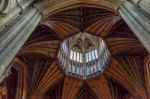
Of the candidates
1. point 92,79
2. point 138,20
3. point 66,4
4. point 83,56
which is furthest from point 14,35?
point 83,56

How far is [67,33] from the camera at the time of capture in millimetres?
18578

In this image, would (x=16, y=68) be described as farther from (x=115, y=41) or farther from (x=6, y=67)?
(x=6, y=67)

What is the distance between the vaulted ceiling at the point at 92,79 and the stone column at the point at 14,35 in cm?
470

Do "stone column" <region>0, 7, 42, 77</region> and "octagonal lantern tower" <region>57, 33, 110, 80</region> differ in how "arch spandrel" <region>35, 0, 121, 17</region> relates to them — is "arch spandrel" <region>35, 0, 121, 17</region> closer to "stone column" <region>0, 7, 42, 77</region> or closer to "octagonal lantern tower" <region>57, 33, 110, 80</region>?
"stone column" <region>0, 7, 42, 77</region>

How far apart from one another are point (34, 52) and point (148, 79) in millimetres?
7254

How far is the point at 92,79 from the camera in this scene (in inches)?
827

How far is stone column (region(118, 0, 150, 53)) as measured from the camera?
9642 millimetres

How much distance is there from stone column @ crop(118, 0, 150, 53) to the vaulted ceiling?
4203 mm

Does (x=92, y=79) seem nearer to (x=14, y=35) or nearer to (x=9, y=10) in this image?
(x=14, y=35)

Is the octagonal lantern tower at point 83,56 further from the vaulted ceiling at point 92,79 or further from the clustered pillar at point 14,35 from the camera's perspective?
the clustered pillar at point 14,35

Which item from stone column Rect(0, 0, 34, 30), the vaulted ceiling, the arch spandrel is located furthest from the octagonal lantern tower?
stone column Rect(0, 0, 34, 30)

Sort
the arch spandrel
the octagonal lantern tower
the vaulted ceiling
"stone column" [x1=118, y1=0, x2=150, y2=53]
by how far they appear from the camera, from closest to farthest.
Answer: "stone column" [x1=118, y1=0, x2=150, y2=53] < the arch spandrel < the vaulted ceiling < the octagonal lantern tower

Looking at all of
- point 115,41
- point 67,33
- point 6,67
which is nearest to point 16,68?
point 67,33

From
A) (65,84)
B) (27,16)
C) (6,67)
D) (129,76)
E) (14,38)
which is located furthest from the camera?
(65,84)
